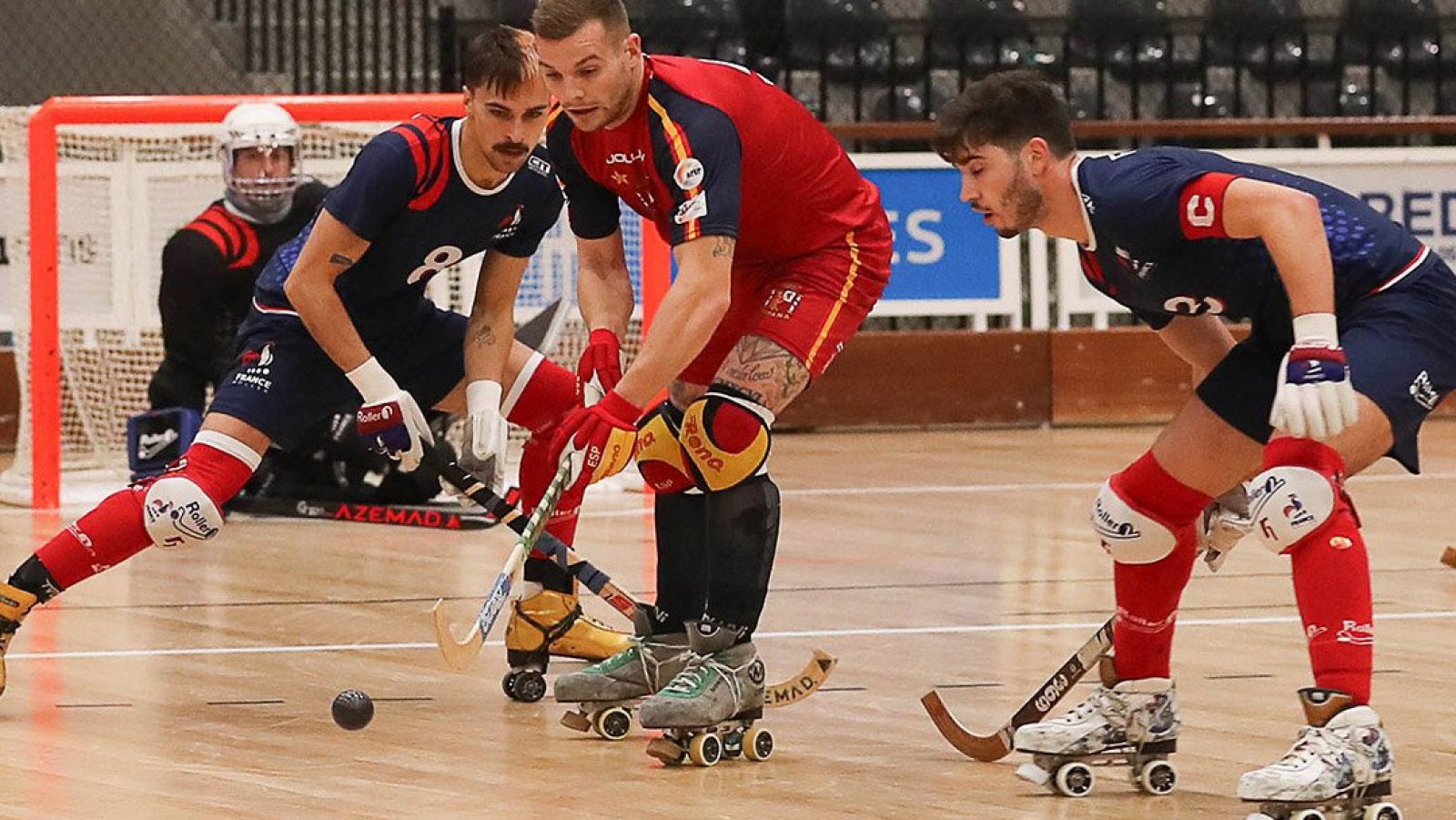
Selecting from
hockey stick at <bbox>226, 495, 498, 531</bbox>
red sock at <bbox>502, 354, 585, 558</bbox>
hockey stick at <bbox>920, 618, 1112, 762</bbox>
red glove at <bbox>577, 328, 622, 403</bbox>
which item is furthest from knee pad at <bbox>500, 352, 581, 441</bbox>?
hockey stick at <bbox>226, 495, 498, 531</bbox>

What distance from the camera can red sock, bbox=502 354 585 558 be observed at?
4625mm

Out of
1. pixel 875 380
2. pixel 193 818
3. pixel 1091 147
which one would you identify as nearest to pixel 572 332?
pixel 875 380

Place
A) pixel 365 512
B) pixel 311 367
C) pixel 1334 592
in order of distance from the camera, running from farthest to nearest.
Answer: pixel 365 512 → pixel 311 367 → pixel 1334 592

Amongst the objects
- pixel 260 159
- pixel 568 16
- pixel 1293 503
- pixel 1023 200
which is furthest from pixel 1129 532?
pixel 260 159

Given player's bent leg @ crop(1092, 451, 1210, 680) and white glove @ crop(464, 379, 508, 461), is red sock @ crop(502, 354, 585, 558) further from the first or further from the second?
player's bent leg @ crop(1092, 451, 1210, 680)

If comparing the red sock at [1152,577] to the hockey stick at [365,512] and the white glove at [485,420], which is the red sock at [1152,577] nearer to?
the white glove at [485,420]

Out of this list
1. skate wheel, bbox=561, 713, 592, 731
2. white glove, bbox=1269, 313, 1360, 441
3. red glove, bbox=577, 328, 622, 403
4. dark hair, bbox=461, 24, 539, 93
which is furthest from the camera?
dark hair, bbox=461, 24, 539, 93

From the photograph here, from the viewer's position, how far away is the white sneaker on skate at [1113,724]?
3.57 meters

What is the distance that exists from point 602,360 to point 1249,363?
42.8 inches

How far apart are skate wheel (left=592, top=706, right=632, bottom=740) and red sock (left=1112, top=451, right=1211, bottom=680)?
0.88 metres

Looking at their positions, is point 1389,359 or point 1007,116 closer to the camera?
point 1389,359

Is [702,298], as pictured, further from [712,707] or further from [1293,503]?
[1293,503]

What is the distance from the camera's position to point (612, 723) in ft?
13.1

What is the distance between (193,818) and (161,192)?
15.9ft
